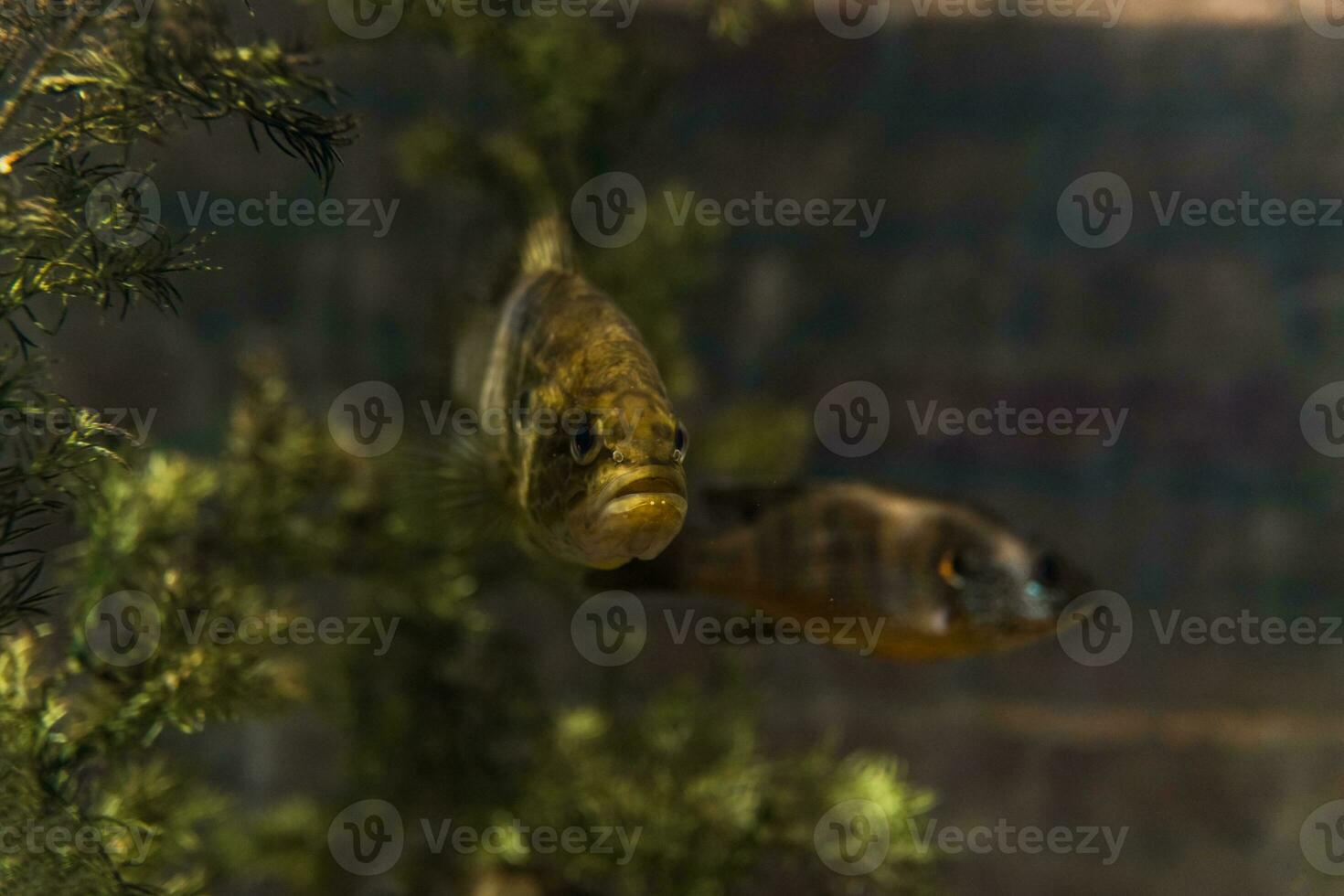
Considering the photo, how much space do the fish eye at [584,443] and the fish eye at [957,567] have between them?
1.06 metres

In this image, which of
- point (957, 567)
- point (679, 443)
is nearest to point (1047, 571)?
point (957, 567)

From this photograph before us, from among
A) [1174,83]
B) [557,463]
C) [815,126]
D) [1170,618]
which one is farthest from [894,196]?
[557,463]

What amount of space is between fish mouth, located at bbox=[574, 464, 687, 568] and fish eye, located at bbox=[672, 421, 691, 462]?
4cm

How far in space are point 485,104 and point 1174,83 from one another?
332 cm

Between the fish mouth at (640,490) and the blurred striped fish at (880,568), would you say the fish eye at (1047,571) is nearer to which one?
the blurred striped fish at (880,568)

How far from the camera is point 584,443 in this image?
164 centimetres

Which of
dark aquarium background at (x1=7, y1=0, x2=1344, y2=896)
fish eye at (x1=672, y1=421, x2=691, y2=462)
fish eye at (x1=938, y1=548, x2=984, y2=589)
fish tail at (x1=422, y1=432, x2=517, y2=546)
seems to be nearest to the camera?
fish eye at (x1=672, y1=421, x2=691, y2=462)

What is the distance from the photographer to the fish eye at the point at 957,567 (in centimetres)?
225

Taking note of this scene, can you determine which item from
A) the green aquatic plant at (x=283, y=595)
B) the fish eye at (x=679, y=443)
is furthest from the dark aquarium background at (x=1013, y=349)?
the fish eye at (x=679, y=443)

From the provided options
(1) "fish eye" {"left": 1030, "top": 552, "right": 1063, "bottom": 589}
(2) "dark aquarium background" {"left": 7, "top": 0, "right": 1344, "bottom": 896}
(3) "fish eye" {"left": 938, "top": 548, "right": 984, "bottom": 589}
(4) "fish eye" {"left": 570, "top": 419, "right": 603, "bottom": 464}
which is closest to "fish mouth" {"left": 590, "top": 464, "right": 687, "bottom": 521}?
(4) "fish eye" {"left": 570, "top": 419, "right": 603, "bottom": 464}

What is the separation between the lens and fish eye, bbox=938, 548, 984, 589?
2248 millimetres

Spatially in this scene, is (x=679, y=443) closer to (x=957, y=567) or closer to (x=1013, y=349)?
(x=957, y=567)

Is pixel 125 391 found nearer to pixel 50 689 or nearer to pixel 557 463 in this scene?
pixel 50 689

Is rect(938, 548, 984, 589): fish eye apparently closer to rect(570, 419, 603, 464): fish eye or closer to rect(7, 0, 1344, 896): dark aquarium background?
rect(570, 419, 603, 464): fish eye
